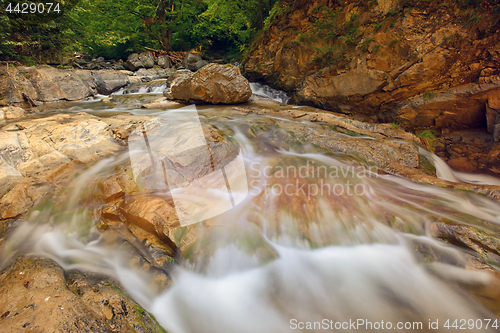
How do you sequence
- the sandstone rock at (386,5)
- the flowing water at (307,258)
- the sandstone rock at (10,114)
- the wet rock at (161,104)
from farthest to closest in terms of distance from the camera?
the wet rock at (161,104)
the sandstone rock at (386,5)
the sandstone rock at (10,114)
the flowing water at (307,258)

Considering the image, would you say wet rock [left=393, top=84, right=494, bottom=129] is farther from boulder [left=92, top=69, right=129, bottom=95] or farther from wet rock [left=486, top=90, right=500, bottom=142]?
boulder [left=92, top=69, right=129, bottom=95]

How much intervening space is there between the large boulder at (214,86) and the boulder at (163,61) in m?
8.50

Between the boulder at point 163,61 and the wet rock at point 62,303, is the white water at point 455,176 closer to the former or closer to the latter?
the wet rock at point 62,303

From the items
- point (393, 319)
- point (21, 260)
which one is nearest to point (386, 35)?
point (393, 319)

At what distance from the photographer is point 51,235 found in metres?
2.61

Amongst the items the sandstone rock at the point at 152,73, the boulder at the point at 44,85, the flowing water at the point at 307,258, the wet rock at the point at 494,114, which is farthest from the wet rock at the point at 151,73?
the wet rock at the point at 494,114

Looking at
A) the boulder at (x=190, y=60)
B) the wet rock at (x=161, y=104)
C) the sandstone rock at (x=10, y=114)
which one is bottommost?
A: the sandstone rock at (x=10, y=114)

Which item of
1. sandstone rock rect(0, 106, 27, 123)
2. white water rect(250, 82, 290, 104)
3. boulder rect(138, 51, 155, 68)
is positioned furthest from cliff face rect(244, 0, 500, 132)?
boulder rect(138, 51, 155, 68)

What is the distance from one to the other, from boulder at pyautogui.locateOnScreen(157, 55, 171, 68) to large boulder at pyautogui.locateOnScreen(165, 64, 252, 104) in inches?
335

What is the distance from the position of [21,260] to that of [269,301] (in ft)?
8.42

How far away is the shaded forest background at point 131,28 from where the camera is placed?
7.68 meters

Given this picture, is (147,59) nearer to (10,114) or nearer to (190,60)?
(190,60)

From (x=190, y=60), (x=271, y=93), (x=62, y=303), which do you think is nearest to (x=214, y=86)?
(x=271, y=93)

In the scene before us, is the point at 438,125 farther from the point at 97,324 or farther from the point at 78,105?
the point at 78,105
